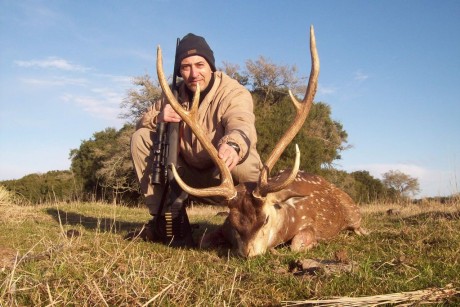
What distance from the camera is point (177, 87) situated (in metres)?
6.09

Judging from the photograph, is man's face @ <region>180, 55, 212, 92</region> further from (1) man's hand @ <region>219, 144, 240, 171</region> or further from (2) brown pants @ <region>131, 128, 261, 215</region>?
(1) man's hand @ <region>219, 144, 240, 171</region>

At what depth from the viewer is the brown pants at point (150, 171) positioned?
5.66 m

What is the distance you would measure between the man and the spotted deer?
0.70 meters

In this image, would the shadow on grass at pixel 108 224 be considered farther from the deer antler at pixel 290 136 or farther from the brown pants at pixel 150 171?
the deer antler at pixel 290 136

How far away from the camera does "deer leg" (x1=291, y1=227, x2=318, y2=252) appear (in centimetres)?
462

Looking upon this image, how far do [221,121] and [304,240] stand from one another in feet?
5.72

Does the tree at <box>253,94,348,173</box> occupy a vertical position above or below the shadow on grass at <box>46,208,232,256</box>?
above

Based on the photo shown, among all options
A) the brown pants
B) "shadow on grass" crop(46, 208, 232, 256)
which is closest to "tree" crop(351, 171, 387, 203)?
"shadow on grass" crop(46, 208, 232, 256)

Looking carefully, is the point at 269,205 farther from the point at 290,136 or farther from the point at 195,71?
the point at 195,71

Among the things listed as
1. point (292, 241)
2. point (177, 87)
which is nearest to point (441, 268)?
point (292, 241)

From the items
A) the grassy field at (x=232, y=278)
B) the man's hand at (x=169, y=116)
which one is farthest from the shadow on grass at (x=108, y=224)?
the man's hand at (x=169, y=116)

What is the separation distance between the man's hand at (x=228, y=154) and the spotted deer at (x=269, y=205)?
11cm

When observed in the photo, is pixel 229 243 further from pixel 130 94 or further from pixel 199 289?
pixel 130 94

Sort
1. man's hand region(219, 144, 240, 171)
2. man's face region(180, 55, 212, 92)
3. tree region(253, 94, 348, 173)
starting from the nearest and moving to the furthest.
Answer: man's hand region(219, 144, 240, 171) < man's face region(180, 55, 212, 92) < tree region(253, 94, 348, 173)
